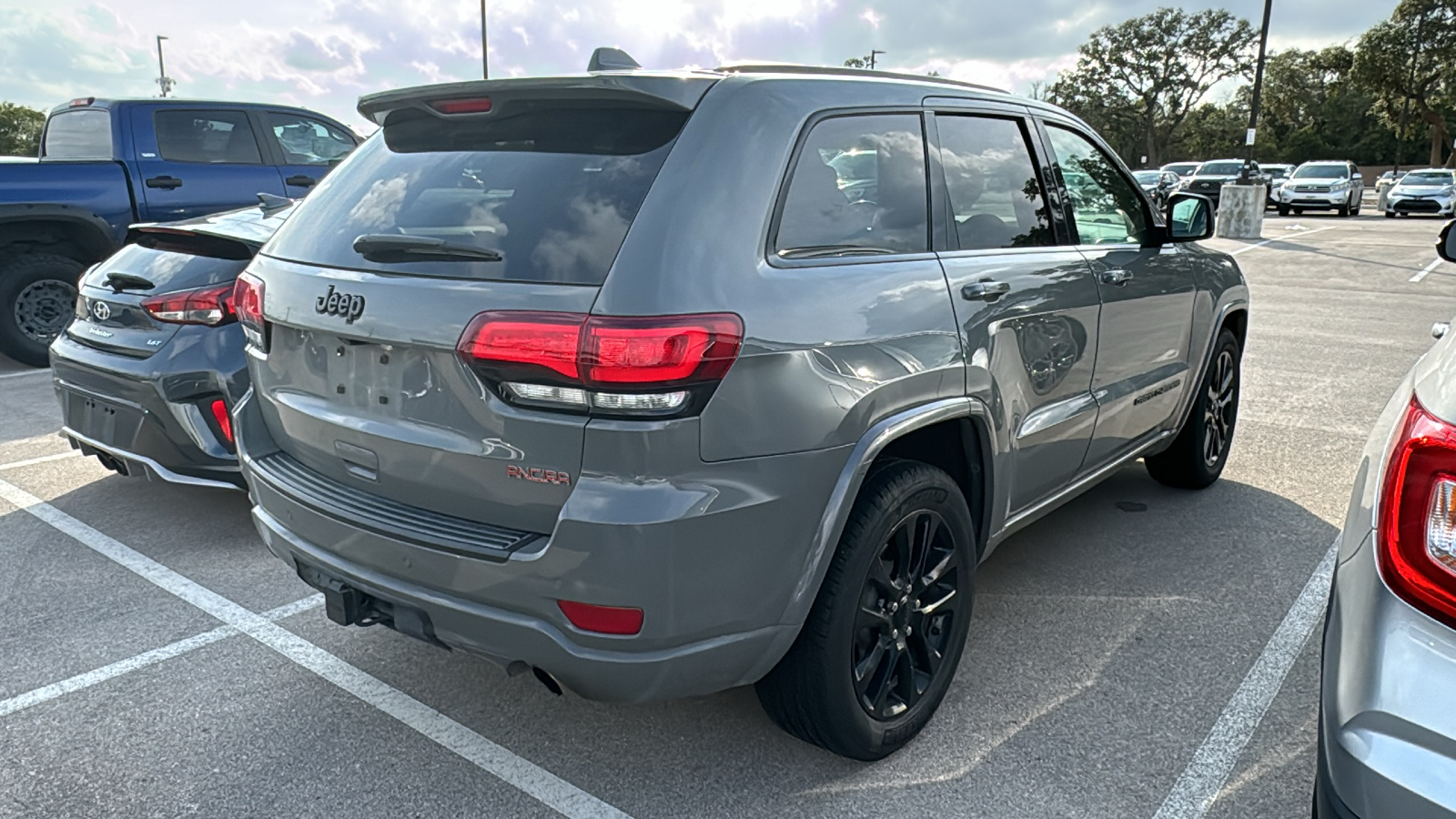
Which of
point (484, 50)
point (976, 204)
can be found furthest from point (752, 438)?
point (484, 50)

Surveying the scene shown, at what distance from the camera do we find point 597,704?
3027mm

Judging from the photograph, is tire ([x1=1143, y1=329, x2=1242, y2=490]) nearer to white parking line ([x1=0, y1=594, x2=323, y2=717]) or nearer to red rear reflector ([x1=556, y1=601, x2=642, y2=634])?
red rear reflector ([x1=556, y1=601, x2=642, y2=634])

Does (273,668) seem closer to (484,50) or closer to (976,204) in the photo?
(976,204)

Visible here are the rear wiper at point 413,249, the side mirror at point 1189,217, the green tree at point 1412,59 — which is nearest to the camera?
the rear wiper at point 413,249

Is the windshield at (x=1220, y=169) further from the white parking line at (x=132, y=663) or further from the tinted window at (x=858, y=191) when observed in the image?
the white parking line at (x=132, y=663)

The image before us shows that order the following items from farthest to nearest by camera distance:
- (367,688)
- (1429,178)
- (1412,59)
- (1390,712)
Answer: (1412,59)
(1429,178)
(367,688)
(1390,712)

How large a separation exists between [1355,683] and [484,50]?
35.3m

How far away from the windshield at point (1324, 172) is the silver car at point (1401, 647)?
110ft

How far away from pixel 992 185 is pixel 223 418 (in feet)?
10.2

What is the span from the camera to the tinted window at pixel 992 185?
120 inches

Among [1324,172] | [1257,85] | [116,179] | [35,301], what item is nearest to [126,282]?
[116,179]

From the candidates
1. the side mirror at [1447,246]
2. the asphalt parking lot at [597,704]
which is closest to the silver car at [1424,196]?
the asphalt parking lot at [597,704]

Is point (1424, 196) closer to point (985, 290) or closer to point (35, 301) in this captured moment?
point (985, 290)

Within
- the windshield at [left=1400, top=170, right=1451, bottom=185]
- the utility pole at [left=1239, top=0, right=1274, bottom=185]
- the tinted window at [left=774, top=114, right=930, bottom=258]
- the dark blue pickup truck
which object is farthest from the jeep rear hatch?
the windshield at [left=1400, top=170, right=1451, bottom=185]
